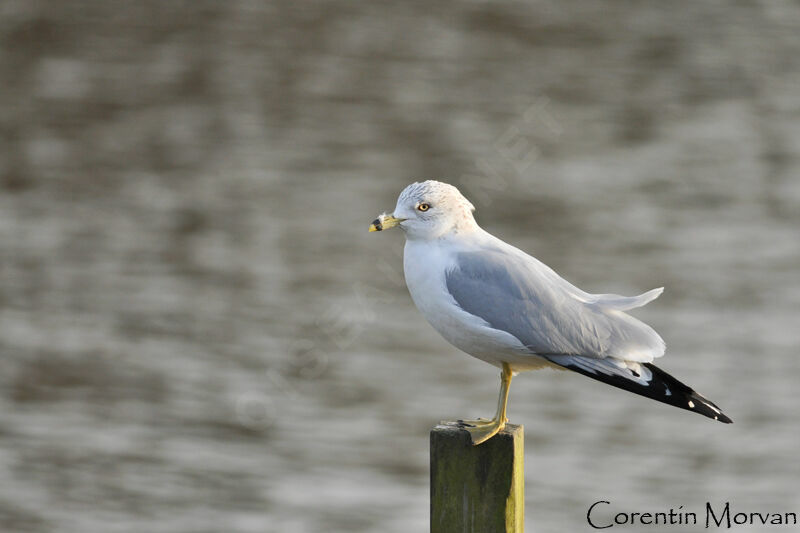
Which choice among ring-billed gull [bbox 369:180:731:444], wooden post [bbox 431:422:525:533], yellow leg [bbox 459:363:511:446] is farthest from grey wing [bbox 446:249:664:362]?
wooden post [bbox 431:422:525:533]

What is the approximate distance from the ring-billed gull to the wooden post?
0.38 feet

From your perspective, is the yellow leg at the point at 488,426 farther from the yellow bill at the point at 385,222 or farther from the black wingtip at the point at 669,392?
the yellow bill at the point at 385,222

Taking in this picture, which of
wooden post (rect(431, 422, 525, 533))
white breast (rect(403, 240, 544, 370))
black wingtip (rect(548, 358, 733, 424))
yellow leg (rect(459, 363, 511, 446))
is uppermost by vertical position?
white breast (rect(403, 240, 544, 370))

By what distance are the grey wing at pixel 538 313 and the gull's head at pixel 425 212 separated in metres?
0.10

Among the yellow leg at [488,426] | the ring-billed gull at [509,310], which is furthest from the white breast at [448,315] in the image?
the yellow leg at [488,426]

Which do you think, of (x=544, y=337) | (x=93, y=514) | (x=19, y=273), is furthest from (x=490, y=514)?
(x=19, y=273)

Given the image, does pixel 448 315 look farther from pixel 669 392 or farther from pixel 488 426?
pixel 669 392

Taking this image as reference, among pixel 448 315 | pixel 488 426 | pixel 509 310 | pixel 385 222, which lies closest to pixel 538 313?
pixel 509 310

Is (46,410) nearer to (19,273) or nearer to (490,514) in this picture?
(19,273)

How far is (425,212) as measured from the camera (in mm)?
2826

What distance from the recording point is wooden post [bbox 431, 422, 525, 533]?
254 cm

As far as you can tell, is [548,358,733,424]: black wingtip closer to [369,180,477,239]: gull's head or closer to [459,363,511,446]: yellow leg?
[459,363,511,446]: yellow leg

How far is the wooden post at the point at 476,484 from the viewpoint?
2.54 meters

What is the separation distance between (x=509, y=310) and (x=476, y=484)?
0.44 meters
